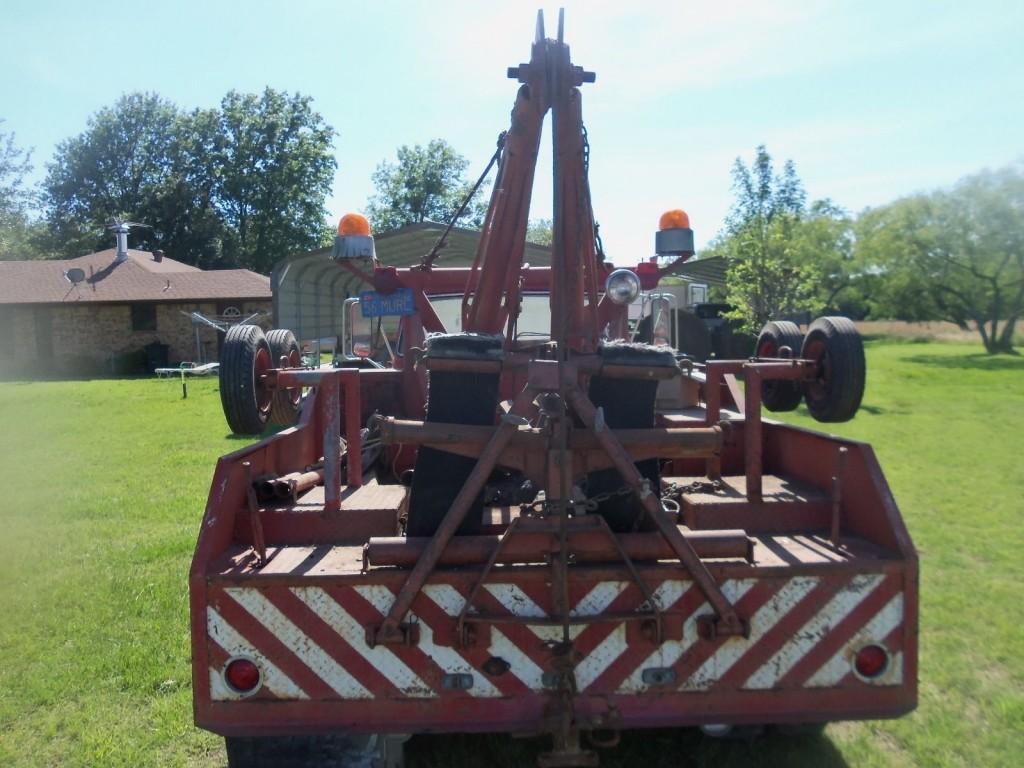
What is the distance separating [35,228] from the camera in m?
50.9

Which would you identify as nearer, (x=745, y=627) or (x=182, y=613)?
(x=745, y=627)

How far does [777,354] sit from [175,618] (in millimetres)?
3824

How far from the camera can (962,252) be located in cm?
3850

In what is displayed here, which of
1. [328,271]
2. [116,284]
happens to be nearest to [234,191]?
[116,284]

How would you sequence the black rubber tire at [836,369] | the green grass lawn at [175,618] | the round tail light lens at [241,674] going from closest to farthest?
the round tail light lens at [241,674] < the green grass lawn at [175,618] < the black rubber tire at [836,369]

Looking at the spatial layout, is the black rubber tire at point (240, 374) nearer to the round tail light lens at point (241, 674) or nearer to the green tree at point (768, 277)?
the round tail light lens at point (241, 674)

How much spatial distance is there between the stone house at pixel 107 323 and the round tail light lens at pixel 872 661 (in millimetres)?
30302

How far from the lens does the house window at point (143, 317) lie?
A: 107 ft

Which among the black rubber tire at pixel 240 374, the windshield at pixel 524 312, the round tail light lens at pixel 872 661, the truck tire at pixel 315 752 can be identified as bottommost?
the truck tire at pixel 315 752

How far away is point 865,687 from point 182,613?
3.96 m

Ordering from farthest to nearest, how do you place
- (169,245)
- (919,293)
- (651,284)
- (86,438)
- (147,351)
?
(169,245), (919,293), (147,351), (86,438), (651,284)

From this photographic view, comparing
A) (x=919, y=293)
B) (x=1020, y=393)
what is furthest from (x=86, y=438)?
(x=919, y=293)

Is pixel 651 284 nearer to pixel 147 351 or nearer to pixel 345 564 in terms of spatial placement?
pixel 345 564

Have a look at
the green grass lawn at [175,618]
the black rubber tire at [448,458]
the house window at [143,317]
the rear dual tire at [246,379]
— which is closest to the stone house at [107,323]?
the house window at [143,317]
